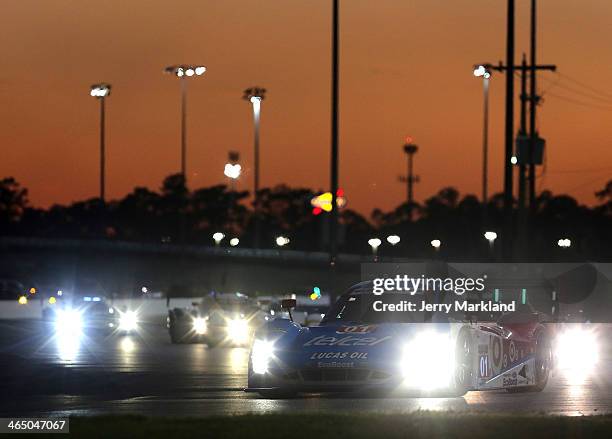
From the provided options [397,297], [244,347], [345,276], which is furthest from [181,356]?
[345,276]

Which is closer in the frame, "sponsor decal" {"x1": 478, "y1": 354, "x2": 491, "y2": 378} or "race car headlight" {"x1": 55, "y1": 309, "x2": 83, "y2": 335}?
"sponsor decal" {"x1": 478, "y1": 354, "x2": 491, "y2": 378}

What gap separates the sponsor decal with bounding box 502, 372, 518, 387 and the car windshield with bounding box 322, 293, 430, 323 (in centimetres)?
154

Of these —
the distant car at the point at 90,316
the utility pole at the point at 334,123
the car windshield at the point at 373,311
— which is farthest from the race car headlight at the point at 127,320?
the car windshield at the point at 373,311

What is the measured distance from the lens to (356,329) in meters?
16.6

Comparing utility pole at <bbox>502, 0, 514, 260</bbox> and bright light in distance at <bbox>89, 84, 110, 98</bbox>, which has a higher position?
bright light in distance at <bbox>89, 84, 110, 98</bbox>

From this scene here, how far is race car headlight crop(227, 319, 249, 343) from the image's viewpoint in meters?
33.9

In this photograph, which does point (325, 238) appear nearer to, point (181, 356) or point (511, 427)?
point (181, 356)

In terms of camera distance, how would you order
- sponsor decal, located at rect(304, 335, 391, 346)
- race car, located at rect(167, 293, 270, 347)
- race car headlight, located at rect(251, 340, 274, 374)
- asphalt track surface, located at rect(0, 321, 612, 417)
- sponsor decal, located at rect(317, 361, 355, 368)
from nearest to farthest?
asphalt track surface, located at rect(0, 321, 612, 417) → sponsor decal, located at rect(317, 361, 355, 368) → sponsor decal, located at rect(304, 335, 391, 346) → race car headlight, located at rect(251, 340, 274, 374) → race car, located at rect(167, 293, 270, 347)

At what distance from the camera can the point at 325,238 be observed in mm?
Answer: 44062

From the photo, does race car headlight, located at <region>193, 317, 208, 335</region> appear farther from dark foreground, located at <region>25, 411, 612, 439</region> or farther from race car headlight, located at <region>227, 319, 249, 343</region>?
dark foreground, located at <region>25, 411, 612, 439</region>

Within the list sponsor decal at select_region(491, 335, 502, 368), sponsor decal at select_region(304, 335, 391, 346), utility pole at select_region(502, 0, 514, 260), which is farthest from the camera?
utility pole at select_region(502, 0, 514, 260)

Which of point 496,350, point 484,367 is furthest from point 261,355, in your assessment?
point 496,350

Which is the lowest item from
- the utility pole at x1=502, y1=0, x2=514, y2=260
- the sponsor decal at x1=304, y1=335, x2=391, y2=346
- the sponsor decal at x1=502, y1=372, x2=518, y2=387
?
the sponsor decal at x1=502, y1=372, x2=518, y2=387
